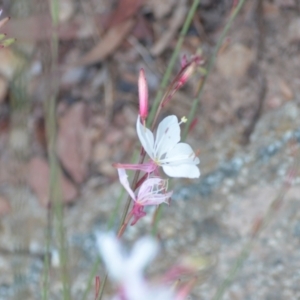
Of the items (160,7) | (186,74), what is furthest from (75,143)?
(186,74)

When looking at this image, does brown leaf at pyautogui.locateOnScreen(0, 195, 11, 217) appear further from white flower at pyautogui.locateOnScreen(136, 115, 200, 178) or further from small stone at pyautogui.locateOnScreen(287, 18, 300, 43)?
white flower at pyautogui.locateOnScreen(136, 115, 200, 178)

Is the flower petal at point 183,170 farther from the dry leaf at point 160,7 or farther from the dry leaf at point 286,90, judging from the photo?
the dry leaf at point 160,7

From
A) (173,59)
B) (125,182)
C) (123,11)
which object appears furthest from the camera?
(123,11)

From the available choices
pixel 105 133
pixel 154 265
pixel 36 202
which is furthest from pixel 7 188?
pixel 154 265

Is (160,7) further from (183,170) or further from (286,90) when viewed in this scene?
(183,170)

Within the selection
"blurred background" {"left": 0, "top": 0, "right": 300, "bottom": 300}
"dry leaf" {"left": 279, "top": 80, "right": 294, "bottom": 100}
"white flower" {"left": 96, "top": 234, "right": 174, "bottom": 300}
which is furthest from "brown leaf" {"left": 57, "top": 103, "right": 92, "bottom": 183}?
"white flower" {"left": 96, "top": 234, "right": 174, "bottom": 300}

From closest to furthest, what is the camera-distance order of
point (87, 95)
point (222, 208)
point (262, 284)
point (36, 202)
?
point (262, 284), point (222, 208), point (36, 202), point (87, 95)

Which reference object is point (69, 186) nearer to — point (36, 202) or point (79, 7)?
point (36, 202)
